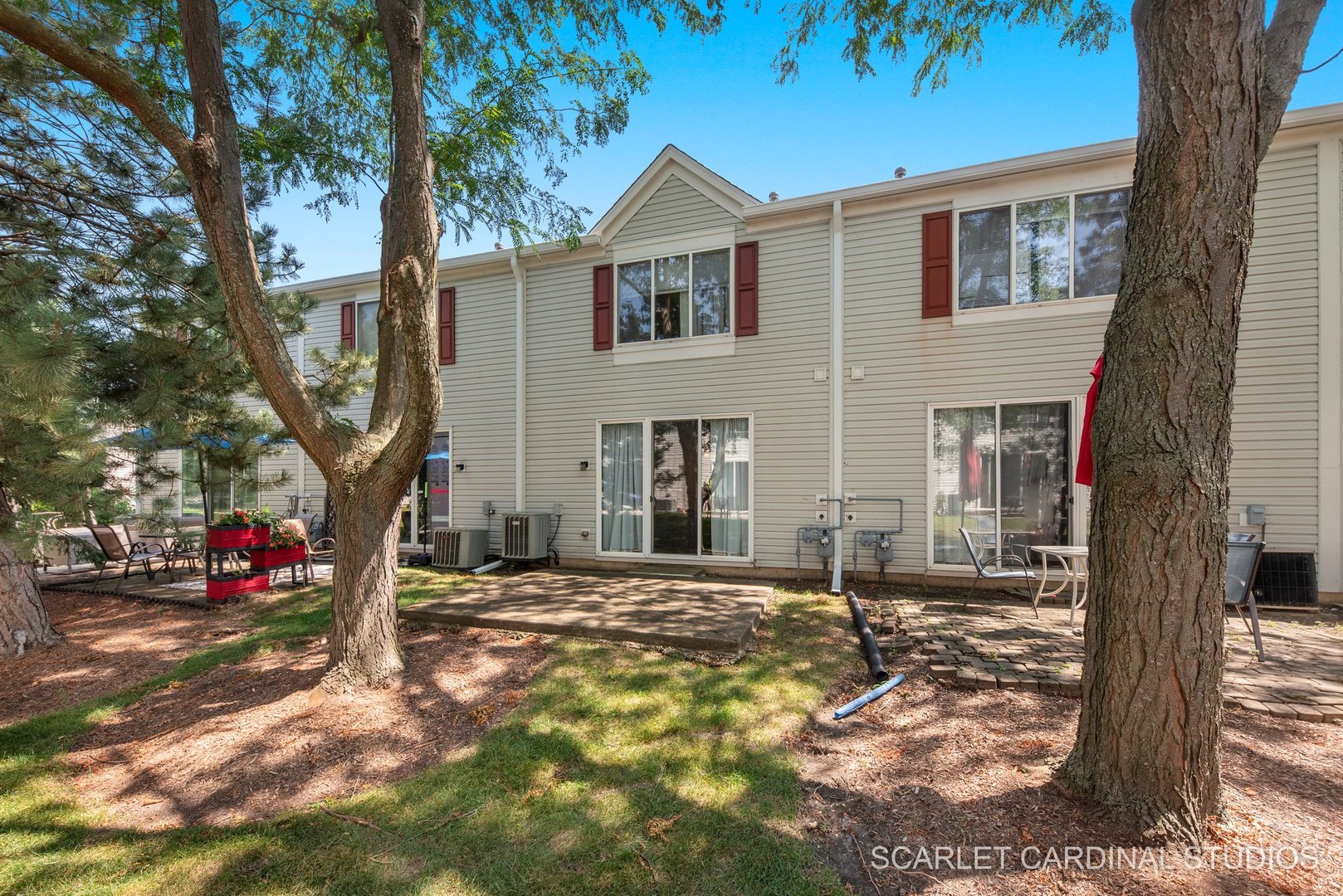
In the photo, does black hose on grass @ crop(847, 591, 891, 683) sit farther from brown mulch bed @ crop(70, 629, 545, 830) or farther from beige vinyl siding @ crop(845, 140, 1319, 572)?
brown mulch bed @ crop(70, 629, 545, 830)

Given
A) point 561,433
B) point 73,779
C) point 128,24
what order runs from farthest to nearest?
1. point 561,433
2. point 128,24
3. point 73,779

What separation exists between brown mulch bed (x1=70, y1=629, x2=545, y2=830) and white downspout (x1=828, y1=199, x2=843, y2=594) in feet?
14.9

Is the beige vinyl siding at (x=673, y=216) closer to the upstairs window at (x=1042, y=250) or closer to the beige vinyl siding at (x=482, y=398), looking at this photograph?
the beige vinyl siding at (x=482, y=398)

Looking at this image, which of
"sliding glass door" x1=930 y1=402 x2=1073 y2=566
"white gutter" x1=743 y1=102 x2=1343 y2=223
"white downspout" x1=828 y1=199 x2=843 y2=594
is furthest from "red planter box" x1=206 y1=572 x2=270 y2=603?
"sliding glass door" x1=930 y1=402 x2=1073 y2=566

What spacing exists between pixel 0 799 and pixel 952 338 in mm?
8969

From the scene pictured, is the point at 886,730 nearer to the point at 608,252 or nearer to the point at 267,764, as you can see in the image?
the point at 267,764

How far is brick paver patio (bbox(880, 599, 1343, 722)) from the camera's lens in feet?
11.3

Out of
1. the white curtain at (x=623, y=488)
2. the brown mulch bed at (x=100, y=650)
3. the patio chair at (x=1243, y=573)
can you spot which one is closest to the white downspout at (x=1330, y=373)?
the patio chair at (x=1243, y=573)

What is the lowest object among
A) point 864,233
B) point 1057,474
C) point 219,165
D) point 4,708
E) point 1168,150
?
point 4,708

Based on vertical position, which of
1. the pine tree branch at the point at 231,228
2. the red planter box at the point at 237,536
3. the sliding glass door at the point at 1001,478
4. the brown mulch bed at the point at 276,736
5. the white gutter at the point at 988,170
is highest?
the white gutter at the point at 988,170

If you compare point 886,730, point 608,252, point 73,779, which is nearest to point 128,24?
point 608,252

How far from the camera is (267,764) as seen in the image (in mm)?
3021

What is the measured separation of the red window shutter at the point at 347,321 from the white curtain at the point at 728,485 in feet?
24.2

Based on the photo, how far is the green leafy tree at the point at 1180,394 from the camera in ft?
6.85
